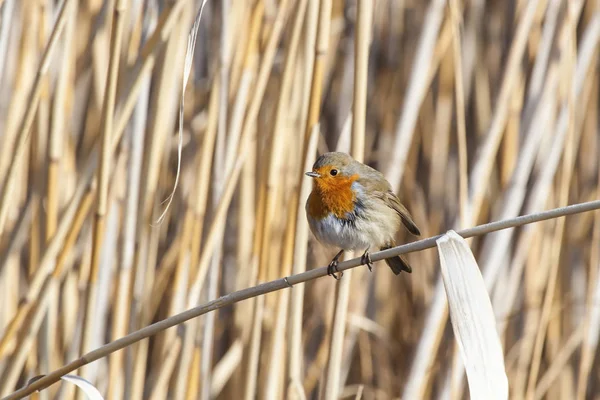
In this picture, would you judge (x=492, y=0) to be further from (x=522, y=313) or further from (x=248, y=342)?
(x=248, y=342)

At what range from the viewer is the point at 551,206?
1.89 metres

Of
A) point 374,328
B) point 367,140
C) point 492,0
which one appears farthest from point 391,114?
point 374,328

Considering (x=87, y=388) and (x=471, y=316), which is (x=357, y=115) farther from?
(x=87, y=388)

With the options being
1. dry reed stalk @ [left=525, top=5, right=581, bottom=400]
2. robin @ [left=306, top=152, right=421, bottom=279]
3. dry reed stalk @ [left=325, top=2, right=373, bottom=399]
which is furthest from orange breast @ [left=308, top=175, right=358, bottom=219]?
dry reed stalk @ [left=525, top=5, right=581, bottom=400]

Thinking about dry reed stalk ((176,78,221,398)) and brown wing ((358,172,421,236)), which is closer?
dry reed stalk ((176,78,221,398))

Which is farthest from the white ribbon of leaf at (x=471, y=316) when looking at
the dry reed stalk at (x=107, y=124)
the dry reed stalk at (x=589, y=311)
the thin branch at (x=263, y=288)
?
the dry reed stalk at (x=589, y=311)

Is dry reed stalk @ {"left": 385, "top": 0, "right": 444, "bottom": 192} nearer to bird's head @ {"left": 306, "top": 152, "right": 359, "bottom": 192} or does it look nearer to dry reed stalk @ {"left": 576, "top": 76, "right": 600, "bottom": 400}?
bird's head @ {"left": 306, "top": 152, "right": 359, "bottom": 192}

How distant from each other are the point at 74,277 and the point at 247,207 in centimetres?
42

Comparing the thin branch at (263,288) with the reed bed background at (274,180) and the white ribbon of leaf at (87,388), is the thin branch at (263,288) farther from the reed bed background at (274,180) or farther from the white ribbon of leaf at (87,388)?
the reed bed background at (274,180)

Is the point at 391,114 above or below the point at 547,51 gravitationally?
below

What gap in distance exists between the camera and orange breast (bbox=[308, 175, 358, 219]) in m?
1.71

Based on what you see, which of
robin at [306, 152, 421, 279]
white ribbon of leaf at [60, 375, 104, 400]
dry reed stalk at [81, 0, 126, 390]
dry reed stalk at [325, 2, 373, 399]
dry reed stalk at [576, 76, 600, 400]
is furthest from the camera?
dry reed stalk at [576, 76, 600, 400]

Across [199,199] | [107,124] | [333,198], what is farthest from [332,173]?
[107,124]

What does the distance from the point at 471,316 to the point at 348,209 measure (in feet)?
2.58
